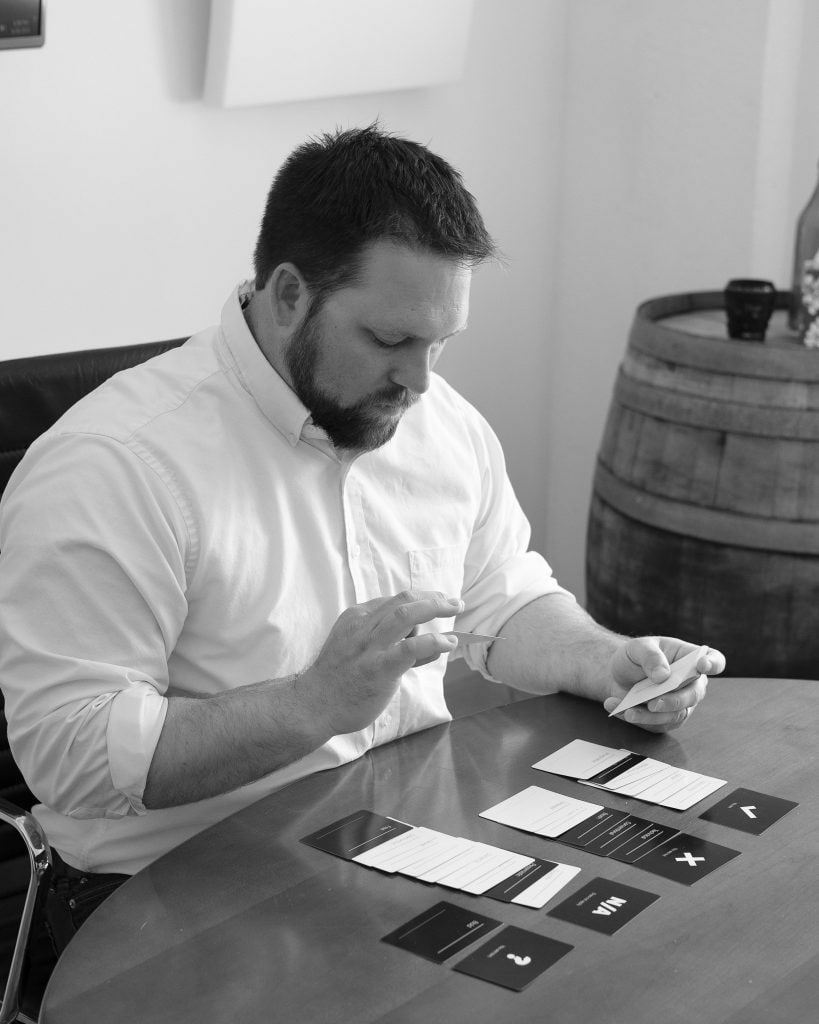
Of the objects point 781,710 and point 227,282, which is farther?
point 227,282

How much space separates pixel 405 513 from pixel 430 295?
0.33 metres

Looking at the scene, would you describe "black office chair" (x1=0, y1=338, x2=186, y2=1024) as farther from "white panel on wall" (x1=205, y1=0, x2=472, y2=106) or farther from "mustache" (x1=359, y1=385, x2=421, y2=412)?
"white panel on wall" (x1=205, y1=0, x2=472, y2=106)

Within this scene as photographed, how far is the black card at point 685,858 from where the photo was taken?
1.28m

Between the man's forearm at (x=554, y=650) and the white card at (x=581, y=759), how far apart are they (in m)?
0.12

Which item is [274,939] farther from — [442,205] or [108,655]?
[442,205]

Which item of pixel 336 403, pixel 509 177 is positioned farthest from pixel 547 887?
pixel 509 177

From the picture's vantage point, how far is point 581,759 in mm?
1517

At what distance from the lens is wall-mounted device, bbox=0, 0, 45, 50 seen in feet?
6.94

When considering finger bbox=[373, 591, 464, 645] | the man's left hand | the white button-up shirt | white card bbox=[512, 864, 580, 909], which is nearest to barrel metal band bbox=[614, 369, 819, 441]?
the white button-up shirt

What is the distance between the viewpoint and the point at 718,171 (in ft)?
10.3

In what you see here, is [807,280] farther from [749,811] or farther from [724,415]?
[749,811]

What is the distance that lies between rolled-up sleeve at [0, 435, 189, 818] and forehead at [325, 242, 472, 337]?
0.31 meters

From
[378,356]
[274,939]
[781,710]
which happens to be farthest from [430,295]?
[274,939]

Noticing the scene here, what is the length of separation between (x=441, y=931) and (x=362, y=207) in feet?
2.62
